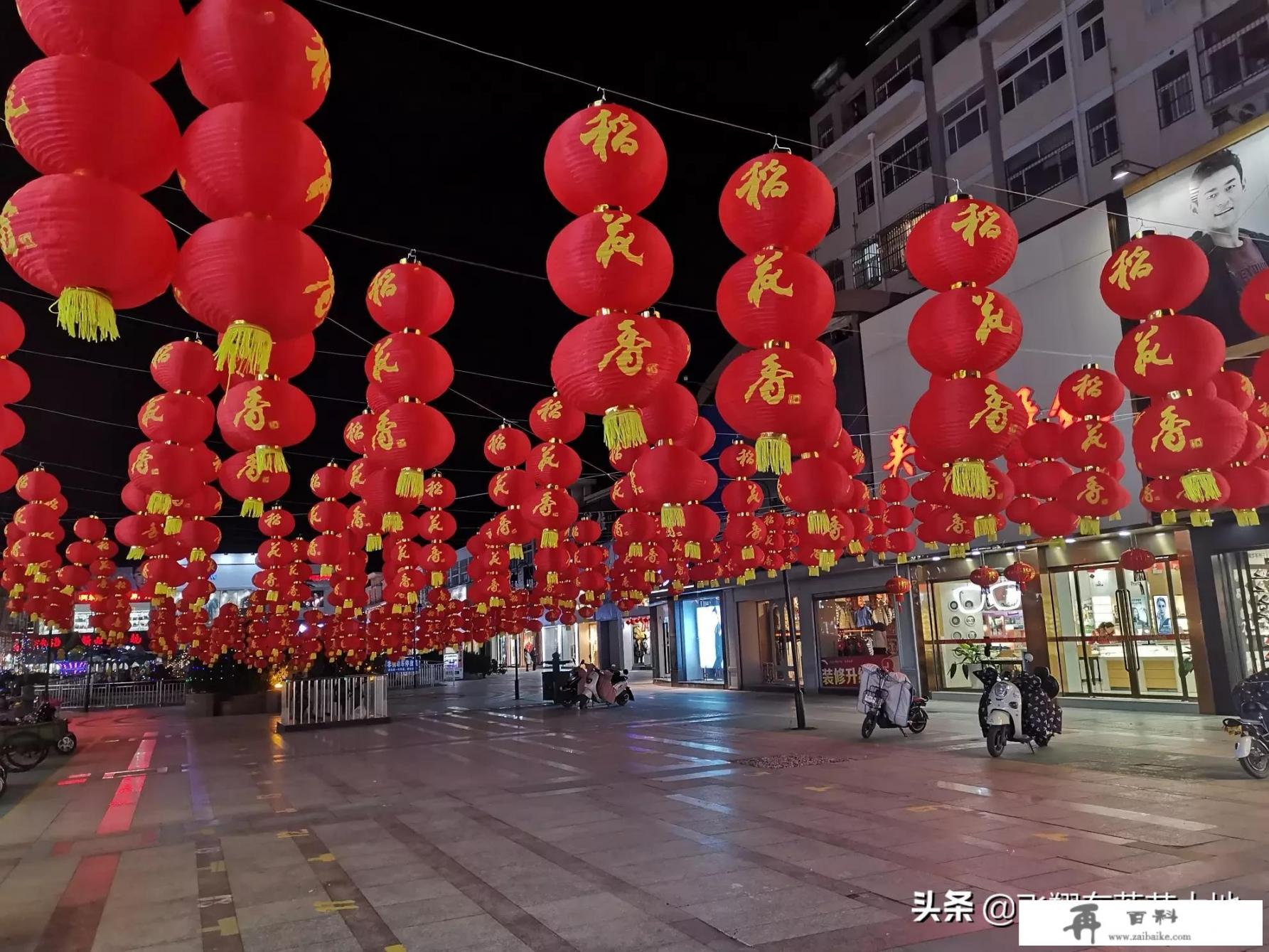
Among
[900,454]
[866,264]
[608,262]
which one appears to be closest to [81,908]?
[608,262]

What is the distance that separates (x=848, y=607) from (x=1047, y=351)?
33.1ft

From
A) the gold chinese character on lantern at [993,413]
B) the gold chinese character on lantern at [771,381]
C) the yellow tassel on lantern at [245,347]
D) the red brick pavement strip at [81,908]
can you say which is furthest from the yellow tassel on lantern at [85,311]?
the gold chinese character on lantern at [993,413]

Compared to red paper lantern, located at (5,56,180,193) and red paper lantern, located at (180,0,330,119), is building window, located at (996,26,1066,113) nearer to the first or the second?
red paper lantern, located at (180,0,330,119)

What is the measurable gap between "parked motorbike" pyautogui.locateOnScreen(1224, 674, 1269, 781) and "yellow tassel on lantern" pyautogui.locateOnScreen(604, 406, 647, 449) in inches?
332

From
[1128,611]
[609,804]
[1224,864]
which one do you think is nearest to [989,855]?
[1224,864]

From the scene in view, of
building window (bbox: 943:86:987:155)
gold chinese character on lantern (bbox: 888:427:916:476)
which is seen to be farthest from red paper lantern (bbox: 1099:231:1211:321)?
building window (bbox: 943:86:987:155)

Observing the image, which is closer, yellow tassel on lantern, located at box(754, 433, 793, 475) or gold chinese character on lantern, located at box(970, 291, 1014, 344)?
yellow tassel on lantern, located at box(754, 433, 793, 475)

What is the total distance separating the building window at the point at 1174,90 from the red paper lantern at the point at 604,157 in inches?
707

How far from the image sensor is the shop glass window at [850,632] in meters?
22.4

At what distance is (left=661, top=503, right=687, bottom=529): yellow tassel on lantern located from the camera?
7.13 m

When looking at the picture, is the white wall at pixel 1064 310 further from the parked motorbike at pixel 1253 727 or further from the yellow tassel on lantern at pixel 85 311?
the yellow tassel on lantern at pixel 85 311

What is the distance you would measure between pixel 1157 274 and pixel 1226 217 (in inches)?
365

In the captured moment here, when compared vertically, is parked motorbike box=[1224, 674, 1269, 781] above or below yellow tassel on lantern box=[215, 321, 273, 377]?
below

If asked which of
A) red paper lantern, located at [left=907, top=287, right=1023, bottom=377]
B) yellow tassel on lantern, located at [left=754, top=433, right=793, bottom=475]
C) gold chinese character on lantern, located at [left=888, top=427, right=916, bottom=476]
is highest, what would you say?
gold chinese character on lantern, located at [left=888, top=427, right=916, bottom=476]
